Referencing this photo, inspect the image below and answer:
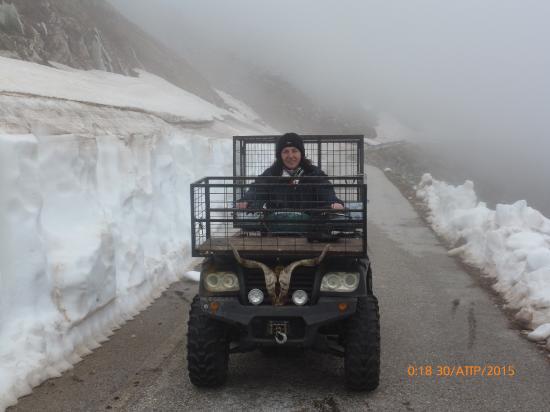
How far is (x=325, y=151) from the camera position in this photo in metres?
10.2

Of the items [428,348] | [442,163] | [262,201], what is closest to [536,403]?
[428,348]

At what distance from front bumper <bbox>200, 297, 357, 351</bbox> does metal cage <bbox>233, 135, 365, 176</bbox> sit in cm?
373

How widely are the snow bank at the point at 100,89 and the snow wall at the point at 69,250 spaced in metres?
5.69

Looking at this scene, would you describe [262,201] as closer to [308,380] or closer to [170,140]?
[308,380]

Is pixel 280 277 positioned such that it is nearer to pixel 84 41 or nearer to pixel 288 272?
pixel 288 272

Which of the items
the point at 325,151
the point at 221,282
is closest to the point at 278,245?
the point at 221,282

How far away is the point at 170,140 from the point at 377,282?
5.69 metres

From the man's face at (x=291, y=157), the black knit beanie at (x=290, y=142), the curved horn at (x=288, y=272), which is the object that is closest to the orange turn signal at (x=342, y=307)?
the curved horn at (x=288, y=272)

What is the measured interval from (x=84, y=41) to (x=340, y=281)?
38.2 metres

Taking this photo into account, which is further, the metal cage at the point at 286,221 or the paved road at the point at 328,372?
the metal cage at the point at 286,221

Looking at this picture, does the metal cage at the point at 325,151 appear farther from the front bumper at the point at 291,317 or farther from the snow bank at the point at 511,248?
the front bumper at the point at 291,317

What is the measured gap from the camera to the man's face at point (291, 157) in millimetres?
7422

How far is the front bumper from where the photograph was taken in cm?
588
